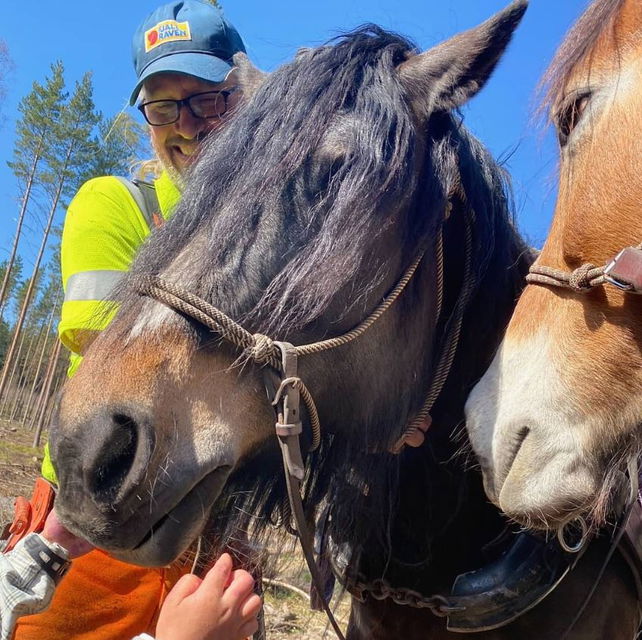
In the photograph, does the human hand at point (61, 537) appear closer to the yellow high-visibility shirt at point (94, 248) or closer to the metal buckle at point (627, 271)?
the yellow high-visibility shirt at point (94, 248)

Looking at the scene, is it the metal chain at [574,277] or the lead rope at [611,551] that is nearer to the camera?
the metal chain at [574,277]

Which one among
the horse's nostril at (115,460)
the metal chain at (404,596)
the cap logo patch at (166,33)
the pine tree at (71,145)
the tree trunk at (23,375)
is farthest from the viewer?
the tree trunk at (23,375)

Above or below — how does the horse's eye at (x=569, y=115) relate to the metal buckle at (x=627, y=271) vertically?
above

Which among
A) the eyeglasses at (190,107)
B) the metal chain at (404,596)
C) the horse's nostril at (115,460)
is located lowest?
the metal chain at (404,596)

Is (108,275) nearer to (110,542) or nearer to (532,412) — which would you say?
(110,542)

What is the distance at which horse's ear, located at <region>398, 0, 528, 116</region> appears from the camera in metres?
1.65

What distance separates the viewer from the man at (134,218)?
76.0 inches

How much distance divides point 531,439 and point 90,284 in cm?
141

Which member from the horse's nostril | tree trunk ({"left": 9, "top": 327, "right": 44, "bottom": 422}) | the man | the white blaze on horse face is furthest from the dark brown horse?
tree trunk ({"left": 9, "top": 327, "right": 44, "bottom": 422})

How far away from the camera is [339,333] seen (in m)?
1.48

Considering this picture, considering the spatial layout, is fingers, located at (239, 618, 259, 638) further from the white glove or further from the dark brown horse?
the white glove

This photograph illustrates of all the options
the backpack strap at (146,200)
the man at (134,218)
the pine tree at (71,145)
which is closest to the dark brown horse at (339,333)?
the man at (134,218)

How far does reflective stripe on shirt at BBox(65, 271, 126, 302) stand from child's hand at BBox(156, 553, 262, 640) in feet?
3.01

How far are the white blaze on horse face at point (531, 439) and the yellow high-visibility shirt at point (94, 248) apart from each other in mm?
1071
